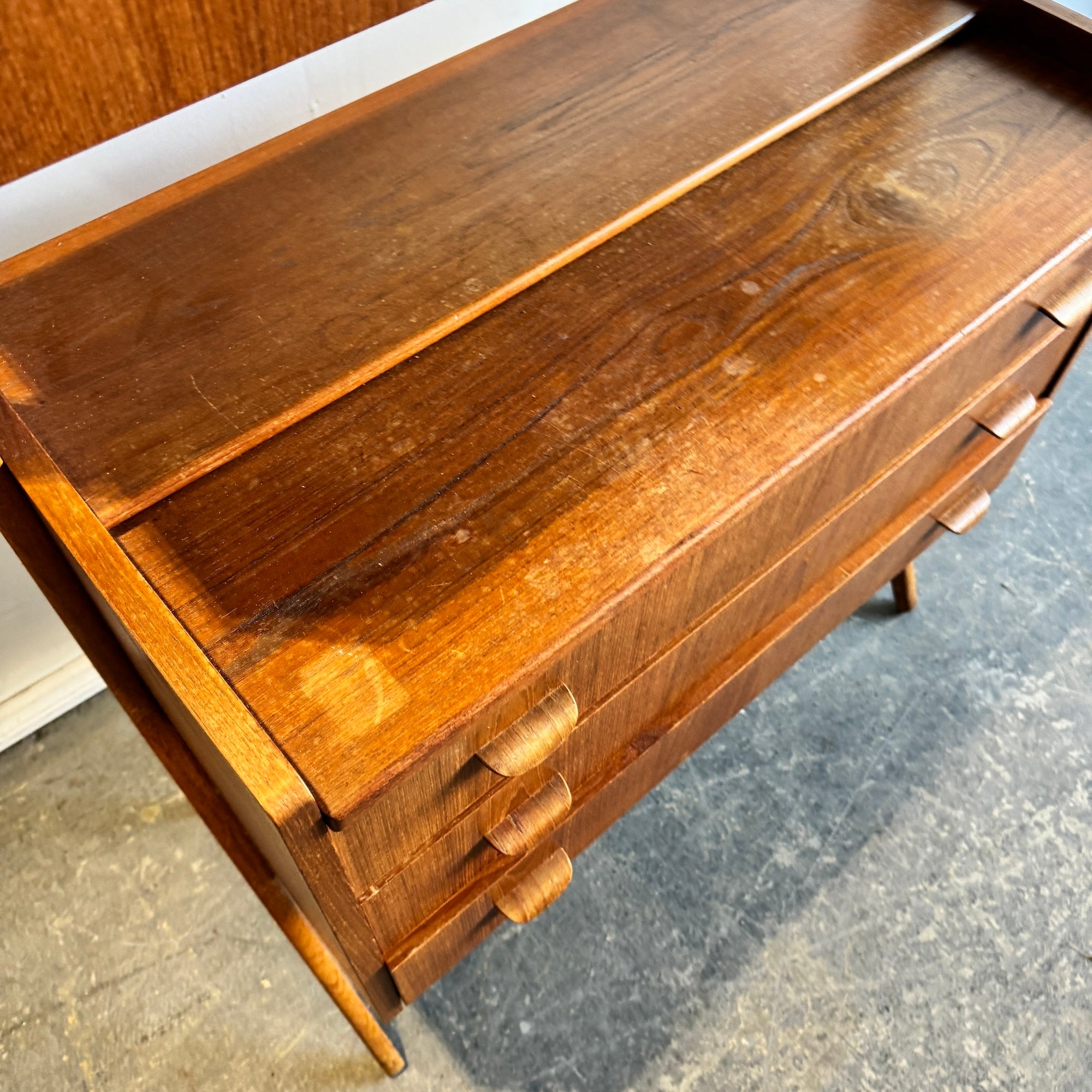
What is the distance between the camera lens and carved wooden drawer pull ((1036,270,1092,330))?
76cm

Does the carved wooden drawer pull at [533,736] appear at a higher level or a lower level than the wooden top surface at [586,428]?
lower

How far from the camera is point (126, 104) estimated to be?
0.35 metres

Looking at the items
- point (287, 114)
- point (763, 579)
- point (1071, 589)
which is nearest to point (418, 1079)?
point (763, 579)

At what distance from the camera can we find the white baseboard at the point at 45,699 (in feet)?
3.79

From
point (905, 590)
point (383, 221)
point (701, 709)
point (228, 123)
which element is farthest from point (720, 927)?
point (228, 123)

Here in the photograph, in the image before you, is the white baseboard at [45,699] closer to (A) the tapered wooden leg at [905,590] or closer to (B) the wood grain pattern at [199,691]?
(B) the wood grain pattern at [199,691]

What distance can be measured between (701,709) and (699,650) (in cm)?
9

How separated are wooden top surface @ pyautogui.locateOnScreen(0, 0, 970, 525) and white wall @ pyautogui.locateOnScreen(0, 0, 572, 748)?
0.09 metres

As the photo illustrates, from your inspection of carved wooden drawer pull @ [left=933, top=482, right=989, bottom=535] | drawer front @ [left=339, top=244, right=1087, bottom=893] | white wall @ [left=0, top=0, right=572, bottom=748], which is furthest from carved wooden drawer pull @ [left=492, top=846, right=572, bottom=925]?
white wall @ [left=0, top=0, right=572, bottom=748]

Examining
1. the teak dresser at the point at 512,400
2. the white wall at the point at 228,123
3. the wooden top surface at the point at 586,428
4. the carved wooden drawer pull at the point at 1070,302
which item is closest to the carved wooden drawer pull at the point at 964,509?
the teak dresser at the point at 512,400

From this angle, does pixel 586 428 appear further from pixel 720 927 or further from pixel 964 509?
pixel 720 927

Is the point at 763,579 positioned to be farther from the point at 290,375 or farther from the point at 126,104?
the point at 126,104

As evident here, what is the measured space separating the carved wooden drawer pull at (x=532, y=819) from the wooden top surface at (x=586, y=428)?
0.72ft

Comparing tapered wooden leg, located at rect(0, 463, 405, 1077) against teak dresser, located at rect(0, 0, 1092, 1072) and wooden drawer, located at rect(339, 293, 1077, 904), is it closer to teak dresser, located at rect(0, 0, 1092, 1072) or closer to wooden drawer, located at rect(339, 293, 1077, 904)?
teak dresser, located at rect(0, 0, 1092, 1072)
